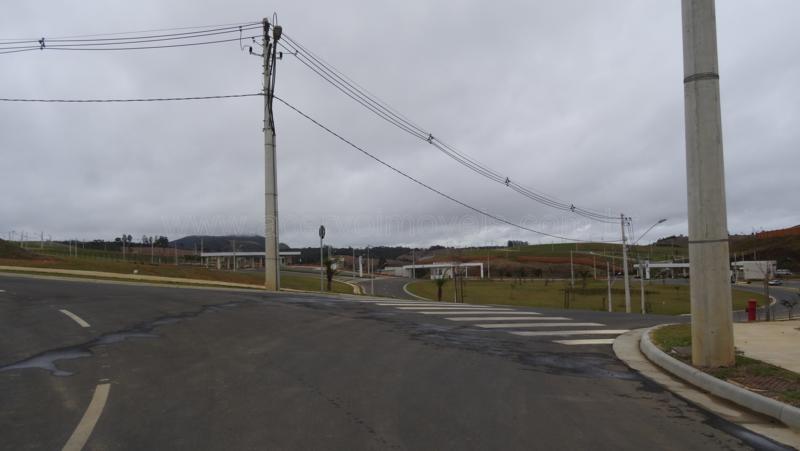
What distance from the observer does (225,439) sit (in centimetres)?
493

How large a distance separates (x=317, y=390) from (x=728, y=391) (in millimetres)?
4833

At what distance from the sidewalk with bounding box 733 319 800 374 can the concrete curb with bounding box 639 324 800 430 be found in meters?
1.38

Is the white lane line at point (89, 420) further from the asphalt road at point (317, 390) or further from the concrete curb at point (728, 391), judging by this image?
the concrete curb at point (728, 391)

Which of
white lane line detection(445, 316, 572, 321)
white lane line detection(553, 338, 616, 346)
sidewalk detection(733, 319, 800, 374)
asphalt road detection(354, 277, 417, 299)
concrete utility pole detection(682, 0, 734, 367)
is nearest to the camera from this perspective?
concrete utility pole detection(682, 0, 734, 367)

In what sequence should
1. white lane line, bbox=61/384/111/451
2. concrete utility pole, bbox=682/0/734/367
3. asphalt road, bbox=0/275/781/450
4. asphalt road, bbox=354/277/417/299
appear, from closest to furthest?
white lane line, bbox=61/384/111/451 < asphalt road, bbox=0/275/781/450 < concrete utility pole, bbox=682/0/734/367 < asphalt road, bbox=354/277/417/299

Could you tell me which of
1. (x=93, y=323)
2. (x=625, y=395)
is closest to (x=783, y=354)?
(x=625, y=395)

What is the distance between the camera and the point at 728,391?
691 centimetres

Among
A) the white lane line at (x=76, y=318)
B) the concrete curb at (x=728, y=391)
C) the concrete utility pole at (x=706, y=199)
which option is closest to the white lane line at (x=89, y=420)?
the white lane line at (x=76, y=318)

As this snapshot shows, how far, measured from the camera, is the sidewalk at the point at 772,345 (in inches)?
344

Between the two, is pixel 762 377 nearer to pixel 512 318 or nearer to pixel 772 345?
pixel 772 345

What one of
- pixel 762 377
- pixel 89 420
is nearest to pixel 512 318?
pixel 762 377

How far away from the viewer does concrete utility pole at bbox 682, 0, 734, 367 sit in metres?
8.13

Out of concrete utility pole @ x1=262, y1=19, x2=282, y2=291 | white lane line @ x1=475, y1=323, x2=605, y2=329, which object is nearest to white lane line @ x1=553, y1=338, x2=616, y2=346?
white lane line @ x1=475, y1=323, x2=605, y2=329

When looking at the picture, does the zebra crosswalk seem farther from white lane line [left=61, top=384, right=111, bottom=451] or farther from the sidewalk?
white lane line [left=61, top=384, right=111, bottom=451]
